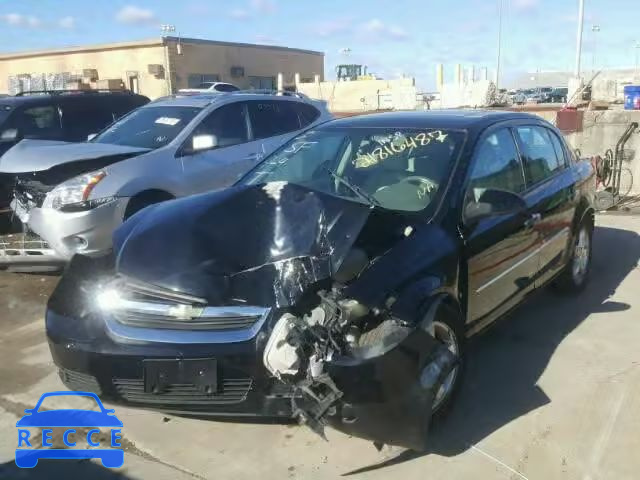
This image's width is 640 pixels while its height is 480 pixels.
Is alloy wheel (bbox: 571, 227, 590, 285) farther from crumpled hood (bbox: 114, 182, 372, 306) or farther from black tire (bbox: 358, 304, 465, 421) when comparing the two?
crumpled hood (bbox: 114, 182, 372, 306)

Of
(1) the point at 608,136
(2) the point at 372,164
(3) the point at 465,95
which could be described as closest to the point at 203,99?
(2) the point at 372,164

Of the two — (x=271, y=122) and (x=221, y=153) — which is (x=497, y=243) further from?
(x=271, y=122)

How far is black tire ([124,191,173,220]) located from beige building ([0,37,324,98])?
25.2 m

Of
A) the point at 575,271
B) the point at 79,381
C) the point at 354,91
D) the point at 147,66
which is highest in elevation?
the point at 147,66

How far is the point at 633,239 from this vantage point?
7449mm

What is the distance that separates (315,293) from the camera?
2.88m

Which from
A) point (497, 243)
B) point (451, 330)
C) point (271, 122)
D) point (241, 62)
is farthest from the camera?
point (241, 62)

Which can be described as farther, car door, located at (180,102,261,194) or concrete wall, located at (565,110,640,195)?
concrete wall, located at (565,110,640,195)

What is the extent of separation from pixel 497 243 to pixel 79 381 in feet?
8.35

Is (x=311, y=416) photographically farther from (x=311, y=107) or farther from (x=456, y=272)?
(x=311, y=107)

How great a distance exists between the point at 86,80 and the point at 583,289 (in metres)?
31.9

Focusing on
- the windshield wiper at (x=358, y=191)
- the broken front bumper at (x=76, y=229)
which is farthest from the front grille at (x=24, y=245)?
the windshield wiper at (x=358, y=191)

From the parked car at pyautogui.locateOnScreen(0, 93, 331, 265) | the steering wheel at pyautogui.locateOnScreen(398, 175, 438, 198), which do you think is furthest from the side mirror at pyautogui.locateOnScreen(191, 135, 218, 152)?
the steering wheel at pyautogui.locateOnScreen(398, 175, 438, 198)

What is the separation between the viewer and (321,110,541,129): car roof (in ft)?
13.3
